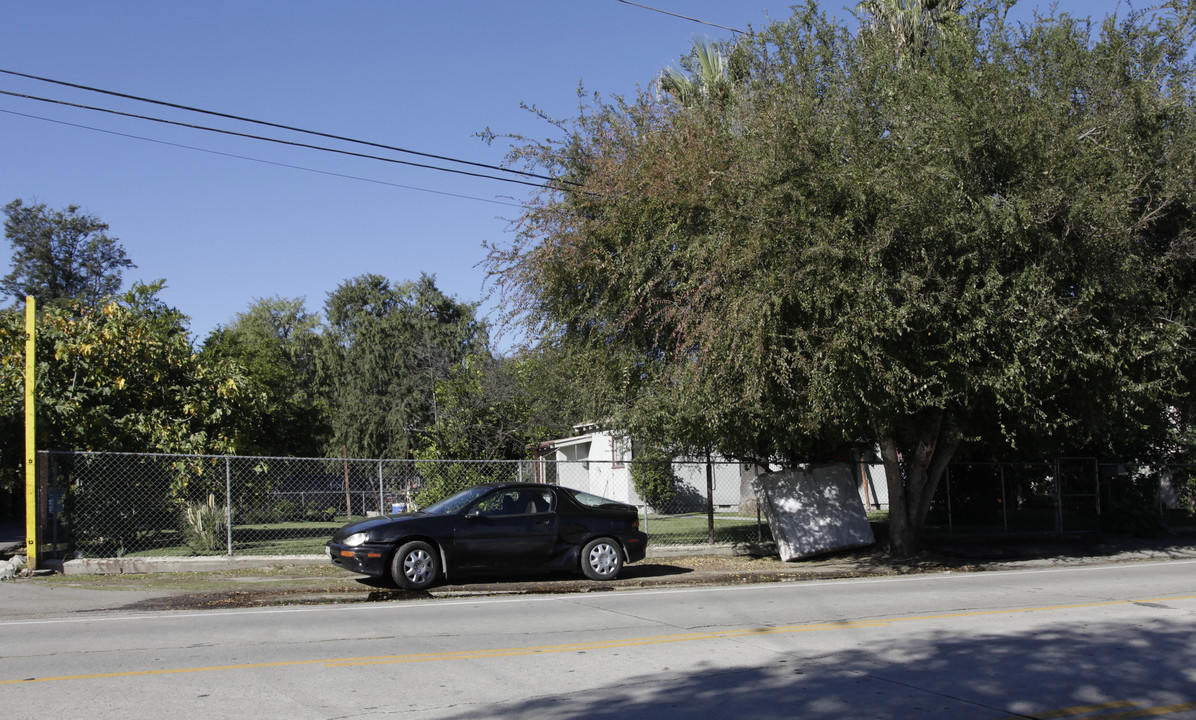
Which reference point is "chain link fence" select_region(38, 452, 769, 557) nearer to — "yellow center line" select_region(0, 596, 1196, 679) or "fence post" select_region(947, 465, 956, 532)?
"fence post" select_region(947, 465, 956, 532)

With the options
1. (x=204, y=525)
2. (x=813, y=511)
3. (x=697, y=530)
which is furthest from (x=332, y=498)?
(x=813, y=511)

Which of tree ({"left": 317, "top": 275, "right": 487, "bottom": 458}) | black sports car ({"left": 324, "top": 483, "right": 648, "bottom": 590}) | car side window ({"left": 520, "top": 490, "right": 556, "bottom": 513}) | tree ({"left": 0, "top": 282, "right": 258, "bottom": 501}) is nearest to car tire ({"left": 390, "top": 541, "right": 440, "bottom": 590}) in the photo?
black sports car ({"left": 324, "top": 483, "right": 648, "bottom": 590})

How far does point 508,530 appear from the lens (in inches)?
508

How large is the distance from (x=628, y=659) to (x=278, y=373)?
135ft

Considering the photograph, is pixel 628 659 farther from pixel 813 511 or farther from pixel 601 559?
pixel 813 511

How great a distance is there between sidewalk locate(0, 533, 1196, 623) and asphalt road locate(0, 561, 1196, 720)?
77 cm

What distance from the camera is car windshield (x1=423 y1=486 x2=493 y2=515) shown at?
1272 cm

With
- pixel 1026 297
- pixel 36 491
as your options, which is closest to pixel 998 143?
pixel 1026 297

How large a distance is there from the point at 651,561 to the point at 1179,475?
1677cm

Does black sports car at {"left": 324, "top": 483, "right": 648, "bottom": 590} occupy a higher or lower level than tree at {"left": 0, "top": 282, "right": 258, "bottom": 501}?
lower

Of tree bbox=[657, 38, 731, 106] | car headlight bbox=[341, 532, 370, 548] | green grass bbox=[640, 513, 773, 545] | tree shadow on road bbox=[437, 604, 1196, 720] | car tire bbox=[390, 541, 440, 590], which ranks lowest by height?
green grass bbox=[640, 513, 773, 545]

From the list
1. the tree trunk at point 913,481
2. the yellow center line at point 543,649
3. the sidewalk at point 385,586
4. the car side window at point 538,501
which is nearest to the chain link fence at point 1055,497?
Answer: the sidewalk at point 385,586

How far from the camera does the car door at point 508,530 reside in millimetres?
12617

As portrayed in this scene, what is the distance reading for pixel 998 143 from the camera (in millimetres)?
12828
